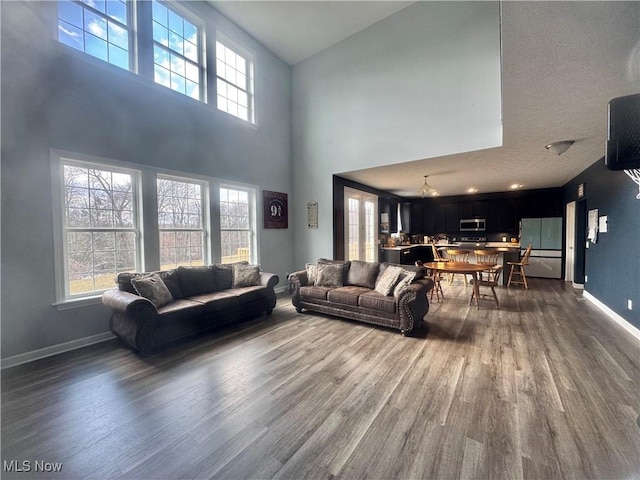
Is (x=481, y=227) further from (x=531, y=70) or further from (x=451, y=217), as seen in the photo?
(x=531, y=70)

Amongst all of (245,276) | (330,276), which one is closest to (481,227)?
(330,276)

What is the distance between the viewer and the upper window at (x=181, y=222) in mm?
3986

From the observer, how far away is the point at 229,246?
16.3 ft

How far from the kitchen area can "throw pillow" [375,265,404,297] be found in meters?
3.13

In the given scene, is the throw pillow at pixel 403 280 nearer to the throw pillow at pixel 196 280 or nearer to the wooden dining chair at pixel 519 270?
the throw pillow at pixel 196 280

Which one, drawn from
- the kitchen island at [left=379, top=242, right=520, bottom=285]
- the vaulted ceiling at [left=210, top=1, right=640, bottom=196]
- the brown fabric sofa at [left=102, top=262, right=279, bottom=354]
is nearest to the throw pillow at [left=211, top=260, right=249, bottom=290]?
the brown fabric sofa at [left=102, top=262, right=279, bottom=354]

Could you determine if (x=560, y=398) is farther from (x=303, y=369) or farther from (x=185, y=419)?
(x=185, y=419)

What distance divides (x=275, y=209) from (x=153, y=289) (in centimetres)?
300

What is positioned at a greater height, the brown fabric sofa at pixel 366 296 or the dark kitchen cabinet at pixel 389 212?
the dark kitchen cabinet at pixel 389 212

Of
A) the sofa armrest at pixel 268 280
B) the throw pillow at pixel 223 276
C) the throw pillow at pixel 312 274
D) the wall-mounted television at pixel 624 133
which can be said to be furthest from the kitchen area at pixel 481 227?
the wall-mounted television at pixel 624 133

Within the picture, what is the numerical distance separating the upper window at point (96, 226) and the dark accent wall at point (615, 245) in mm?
6523

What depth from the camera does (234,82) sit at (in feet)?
16.7

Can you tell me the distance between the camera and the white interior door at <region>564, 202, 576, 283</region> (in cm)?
615

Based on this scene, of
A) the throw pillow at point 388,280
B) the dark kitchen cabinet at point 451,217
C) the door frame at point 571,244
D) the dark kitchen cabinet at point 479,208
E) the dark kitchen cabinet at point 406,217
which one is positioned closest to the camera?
the throw pillow at point 388,280
